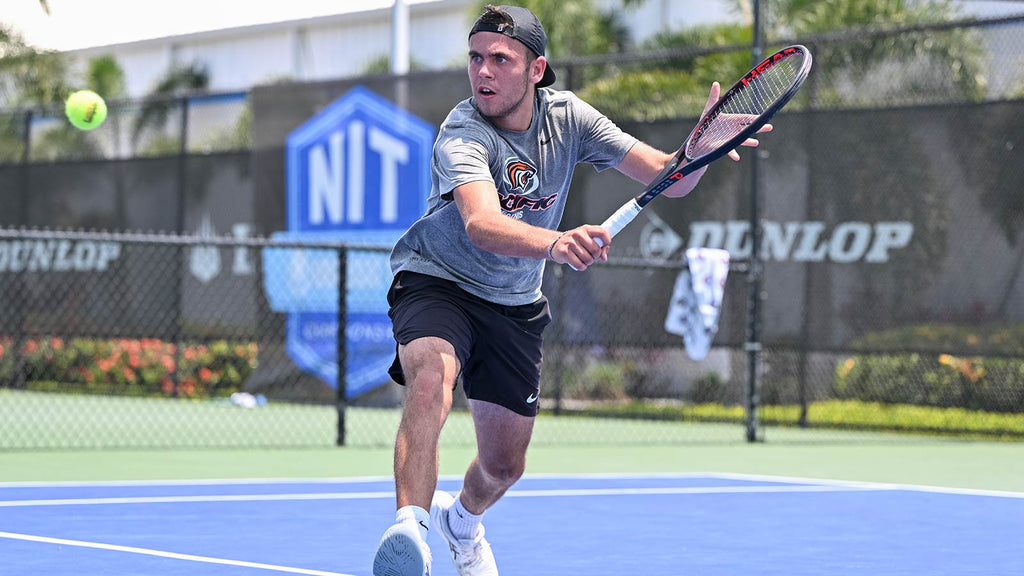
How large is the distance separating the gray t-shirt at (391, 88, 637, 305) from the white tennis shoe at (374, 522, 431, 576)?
3.09 feet

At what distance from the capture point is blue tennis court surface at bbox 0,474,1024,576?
Result: 5.10 m

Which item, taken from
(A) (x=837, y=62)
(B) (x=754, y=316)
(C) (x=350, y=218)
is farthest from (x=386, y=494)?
(A) (x=837, y=62)

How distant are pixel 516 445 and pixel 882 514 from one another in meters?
2.66

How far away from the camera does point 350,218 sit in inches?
512

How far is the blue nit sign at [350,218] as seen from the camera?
12.6 m

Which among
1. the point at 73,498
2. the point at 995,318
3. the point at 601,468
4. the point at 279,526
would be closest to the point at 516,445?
the point at 279,526

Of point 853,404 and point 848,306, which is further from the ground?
point 848,306

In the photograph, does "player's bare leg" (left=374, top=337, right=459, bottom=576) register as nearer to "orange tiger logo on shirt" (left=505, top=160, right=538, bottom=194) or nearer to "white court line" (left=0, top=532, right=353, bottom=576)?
"orange tiger logo on shirt" (left=505, top=160, right=538, bottom=194)

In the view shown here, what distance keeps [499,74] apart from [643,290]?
7782mm

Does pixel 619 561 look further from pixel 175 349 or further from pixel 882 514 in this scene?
pixel 175 349

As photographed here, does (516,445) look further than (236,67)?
No

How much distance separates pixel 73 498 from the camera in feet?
22.6

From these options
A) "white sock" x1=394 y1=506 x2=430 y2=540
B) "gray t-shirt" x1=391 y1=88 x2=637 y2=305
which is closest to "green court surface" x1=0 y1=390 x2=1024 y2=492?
"gray t-shirt" x1=391 y1=88 x2=637 y2=305

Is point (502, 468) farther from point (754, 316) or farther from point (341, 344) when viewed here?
point (754, 316)
